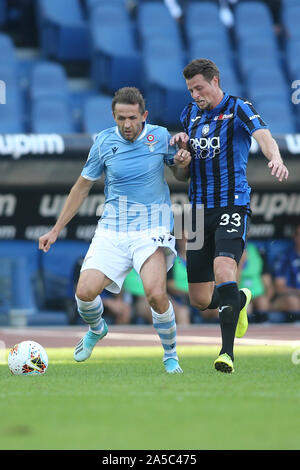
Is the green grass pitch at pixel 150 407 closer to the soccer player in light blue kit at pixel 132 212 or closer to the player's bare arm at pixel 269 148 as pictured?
the soccer player in light blue kit at pixel 132 212

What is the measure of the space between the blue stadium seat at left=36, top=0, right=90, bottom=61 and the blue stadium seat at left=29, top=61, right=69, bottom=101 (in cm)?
156

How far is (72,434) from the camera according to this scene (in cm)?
439

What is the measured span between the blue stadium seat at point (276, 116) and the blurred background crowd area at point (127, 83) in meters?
0.02

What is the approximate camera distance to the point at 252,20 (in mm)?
19312

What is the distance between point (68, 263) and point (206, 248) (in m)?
6.90

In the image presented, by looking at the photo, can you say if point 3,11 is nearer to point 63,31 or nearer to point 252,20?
point 63,31

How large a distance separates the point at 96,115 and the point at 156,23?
336 cm

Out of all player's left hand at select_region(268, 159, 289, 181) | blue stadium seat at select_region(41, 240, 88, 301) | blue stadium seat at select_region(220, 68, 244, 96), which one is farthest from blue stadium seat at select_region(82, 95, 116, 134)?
A: player's left hand at select_region(268, 159, 289, 181)

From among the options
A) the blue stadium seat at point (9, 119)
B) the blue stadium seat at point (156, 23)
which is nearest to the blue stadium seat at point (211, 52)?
the blue stadium seat at point (156, 23)

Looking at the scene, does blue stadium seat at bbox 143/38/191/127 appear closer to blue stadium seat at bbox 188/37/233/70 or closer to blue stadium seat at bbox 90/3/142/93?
blue stadium seat at bbox 90/3/142/93

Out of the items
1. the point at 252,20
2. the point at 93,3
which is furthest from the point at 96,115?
the point at 252,20

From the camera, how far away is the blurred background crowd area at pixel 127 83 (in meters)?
14.2

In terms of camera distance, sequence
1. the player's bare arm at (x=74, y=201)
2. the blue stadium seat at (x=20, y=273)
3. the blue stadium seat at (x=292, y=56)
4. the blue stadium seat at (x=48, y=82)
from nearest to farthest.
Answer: the player's bare arm at (x=74, y=201) < the blue stadium seat at (x=20, y=273) < the blue stadium seat at (x=48, y=82) < the blue stadium seat at (x=292, y=56)

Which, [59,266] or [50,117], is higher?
[50,117]
